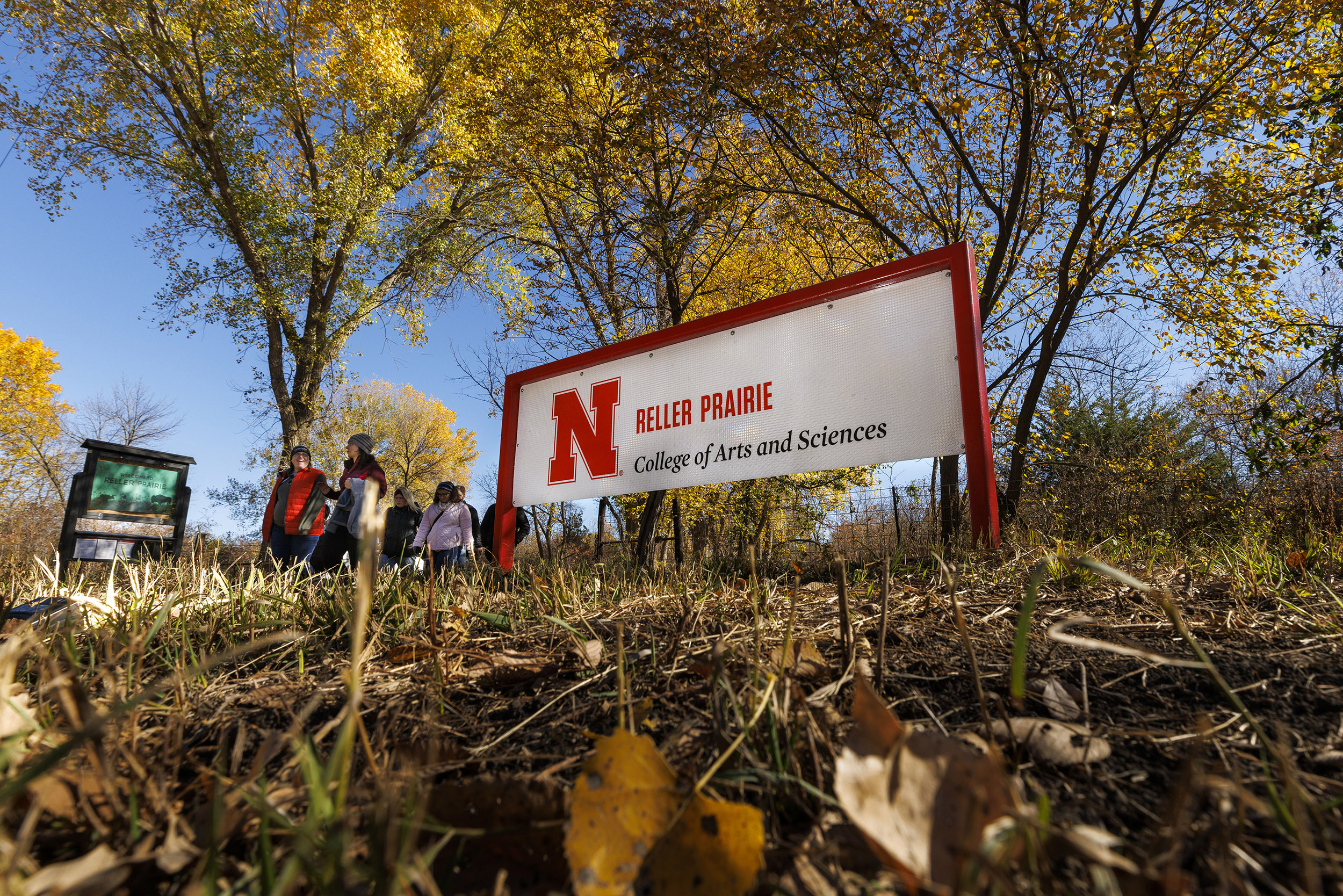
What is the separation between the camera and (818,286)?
4340mm

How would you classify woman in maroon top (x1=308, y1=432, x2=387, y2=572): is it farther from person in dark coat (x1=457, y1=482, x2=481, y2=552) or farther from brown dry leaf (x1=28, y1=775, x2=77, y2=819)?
brown dry leaf (x1=28, y1=775, x2=77, y2=819)

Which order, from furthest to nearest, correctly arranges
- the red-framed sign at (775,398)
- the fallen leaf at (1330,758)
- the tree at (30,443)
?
the tree at (30,443) → the red-framed sign at (775,398) → the fallen leaf at (1330,758)

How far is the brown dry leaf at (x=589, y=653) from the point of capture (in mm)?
1220

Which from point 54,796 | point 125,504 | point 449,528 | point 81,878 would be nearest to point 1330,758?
point 81,878

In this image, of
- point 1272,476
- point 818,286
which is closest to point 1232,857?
point 818,286

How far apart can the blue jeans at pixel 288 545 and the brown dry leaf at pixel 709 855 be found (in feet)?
27.1

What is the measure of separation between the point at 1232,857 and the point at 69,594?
10.1 feet

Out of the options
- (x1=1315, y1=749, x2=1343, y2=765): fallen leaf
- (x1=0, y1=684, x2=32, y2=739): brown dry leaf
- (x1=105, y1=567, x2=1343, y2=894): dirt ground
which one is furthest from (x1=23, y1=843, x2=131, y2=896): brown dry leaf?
(x1=1315, y1=749, x2=1343, y2=765): fallen leaf

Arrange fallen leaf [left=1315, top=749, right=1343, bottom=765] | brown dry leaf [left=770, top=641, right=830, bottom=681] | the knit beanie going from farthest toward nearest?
the knit beanie → brown dry leaf [left=770, top=641, right=830, bottom=681] → fallen leaf [left=1315, top=749, right=1343, bottom=765]

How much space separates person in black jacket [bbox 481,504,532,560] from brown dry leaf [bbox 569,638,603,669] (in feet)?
12.8

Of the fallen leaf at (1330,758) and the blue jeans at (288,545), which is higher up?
the blue jeans at (288,545)

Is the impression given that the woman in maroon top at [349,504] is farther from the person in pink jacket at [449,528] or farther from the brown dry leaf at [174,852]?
the brown dry leaf at [174,852]

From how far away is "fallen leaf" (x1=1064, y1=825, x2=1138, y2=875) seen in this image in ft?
1.65

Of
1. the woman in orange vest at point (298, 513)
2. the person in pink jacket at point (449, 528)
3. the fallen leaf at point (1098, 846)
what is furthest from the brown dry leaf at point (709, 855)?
the woman in orange vest at point (298, 513)
